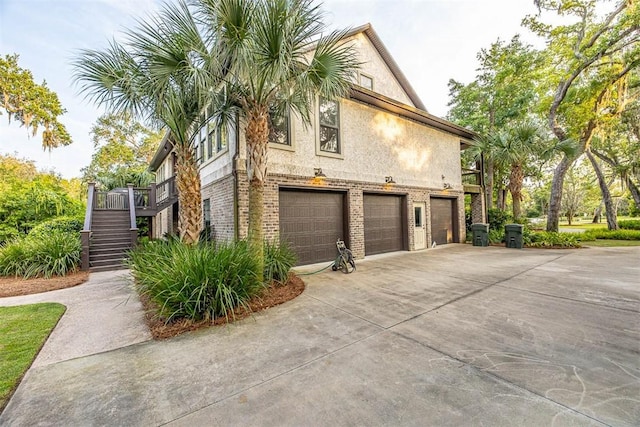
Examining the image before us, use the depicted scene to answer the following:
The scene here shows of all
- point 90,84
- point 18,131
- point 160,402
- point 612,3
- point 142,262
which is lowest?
point 160,402

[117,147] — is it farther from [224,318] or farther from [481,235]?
[481,235]

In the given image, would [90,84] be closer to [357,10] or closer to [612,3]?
[357,10]

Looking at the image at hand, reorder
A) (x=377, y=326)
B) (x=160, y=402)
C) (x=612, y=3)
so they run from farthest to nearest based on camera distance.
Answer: (x=612, y=3), (x=377, y=326), (x=160, y=402)

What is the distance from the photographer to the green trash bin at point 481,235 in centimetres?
1212

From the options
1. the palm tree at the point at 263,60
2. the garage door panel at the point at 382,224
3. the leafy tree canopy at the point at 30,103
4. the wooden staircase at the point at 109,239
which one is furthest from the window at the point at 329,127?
the leafy tree canopy at the point at 30,103

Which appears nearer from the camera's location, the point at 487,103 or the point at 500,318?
the point at 500,318

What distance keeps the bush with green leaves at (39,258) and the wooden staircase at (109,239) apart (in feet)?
2.03

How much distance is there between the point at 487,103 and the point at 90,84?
20.9m

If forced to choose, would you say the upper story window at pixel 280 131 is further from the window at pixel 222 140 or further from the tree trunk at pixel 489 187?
the tree trunk at pixel 489 187

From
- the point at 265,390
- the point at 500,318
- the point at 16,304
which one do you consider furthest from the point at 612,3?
the point at 16,304

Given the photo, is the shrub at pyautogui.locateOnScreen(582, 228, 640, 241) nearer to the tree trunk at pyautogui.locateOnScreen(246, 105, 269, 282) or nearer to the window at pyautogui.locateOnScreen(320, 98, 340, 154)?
the window at pyautogui.locateOnScreen(320, 98, 340, 154)

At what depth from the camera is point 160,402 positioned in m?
2.21

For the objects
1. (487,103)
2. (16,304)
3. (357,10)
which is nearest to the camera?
(16,304)

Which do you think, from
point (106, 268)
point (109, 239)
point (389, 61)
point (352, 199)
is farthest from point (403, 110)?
point (109, 239)
